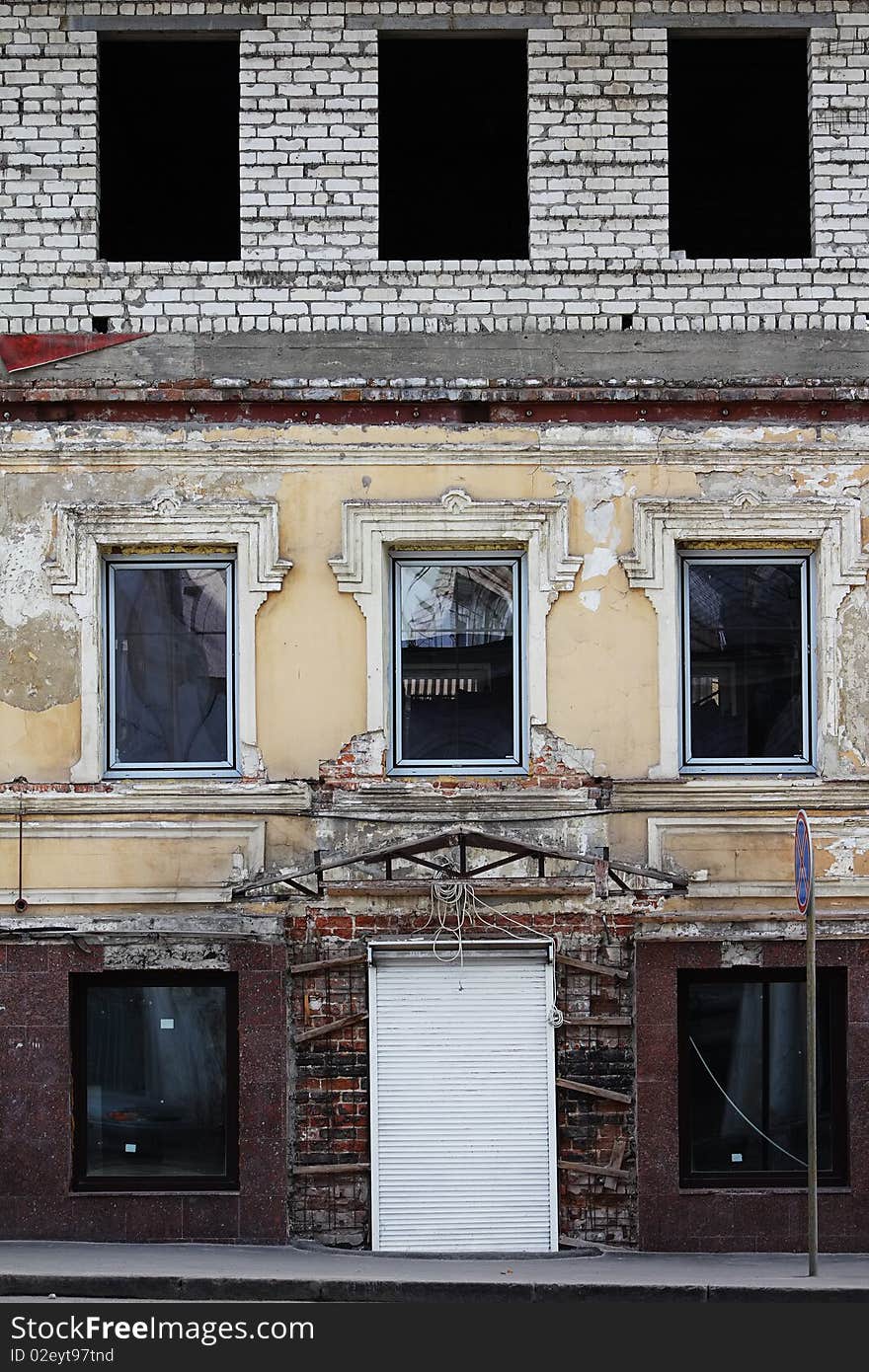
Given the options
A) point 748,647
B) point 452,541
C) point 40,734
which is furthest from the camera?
point 748,647

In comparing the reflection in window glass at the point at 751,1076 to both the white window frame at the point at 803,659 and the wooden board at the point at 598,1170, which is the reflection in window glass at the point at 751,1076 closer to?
the wooden board at the point at 598,1170

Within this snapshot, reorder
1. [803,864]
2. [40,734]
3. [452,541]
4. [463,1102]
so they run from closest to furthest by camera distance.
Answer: [803,864]
[463,1102]
[40,734]
[452,541]

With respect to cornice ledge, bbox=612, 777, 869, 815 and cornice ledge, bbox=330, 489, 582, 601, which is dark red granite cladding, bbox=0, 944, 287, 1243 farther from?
cornice ledge, bbox=330, 489, 582, 601

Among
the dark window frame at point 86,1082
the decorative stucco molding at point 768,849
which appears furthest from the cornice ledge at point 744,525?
the dark window frame at point 86,1082

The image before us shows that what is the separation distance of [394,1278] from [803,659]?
5010 mm

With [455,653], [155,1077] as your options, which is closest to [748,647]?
[455,653]

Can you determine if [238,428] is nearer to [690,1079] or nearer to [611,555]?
[611,555]

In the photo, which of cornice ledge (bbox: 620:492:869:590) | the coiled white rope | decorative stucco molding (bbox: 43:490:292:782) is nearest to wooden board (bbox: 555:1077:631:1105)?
the coiled white rope

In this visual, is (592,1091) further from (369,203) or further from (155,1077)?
(369,203)

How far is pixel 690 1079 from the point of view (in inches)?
475

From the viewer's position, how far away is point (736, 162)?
1513cm

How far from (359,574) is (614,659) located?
6.05ft

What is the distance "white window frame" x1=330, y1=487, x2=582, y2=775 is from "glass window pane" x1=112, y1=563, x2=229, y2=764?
101cm

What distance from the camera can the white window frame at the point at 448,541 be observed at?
12.0 meters
